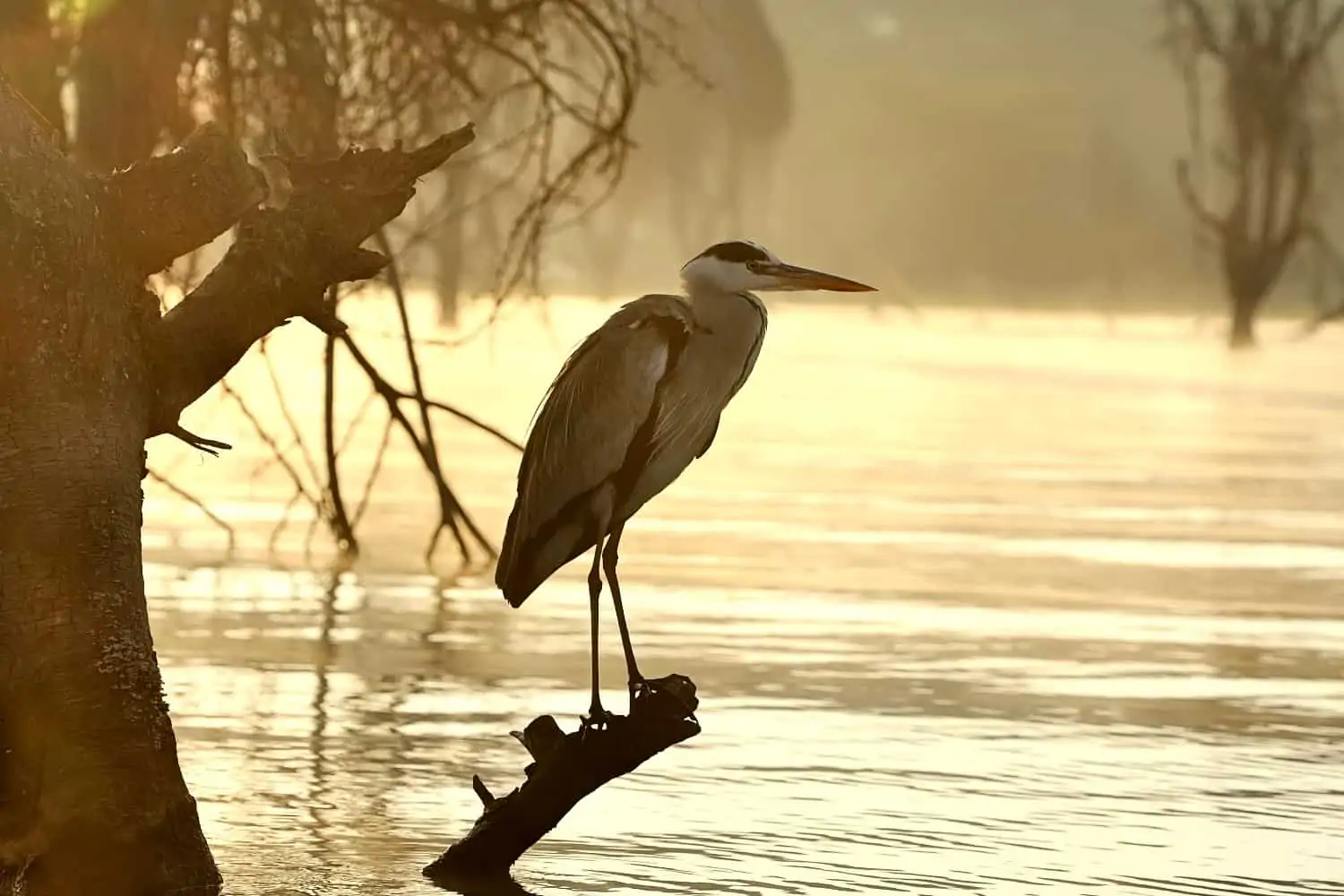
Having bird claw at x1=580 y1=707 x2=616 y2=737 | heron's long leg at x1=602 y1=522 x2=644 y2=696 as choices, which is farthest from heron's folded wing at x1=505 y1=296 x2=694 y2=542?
bird claw at x1=580 y1=707 x2=616 y2=737

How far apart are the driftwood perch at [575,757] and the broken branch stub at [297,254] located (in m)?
0.92

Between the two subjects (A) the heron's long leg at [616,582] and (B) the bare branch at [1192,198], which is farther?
(B) the bare branch at [1192,198]

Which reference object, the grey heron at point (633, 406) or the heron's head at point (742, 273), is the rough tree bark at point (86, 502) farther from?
the heron's head at point (742, 273)

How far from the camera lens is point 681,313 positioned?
6.39m

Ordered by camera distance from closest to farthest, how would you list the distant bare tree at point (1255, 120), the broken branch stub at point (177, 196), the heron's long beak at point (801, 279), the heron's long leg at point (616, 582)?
the broken branch stub at point (177, 196)
the heron's long beak at point (801, 279)
the heron's long leg at point (616, 582)
the distant bare tree at point (1255, 120)

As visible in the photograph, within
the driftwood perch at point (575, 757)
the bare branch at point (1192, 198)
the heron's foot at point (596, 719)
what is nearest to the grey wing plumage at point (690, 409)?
the heron's foot at point (596, 719)

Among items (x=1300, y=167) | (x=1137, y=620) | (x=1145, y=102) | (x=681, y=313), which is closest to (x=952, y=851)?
(x=681, y=313)

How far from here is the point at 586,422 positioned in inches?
248

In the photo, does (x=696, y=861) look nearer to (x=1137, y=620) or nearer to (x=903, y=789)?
(x=903, y=789)

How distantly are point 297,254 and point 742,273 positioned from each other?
3.90 ft

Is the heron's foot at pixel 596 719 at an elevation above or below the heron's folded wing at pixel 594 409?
below

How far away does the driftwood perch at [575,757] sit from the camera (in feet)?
18.2

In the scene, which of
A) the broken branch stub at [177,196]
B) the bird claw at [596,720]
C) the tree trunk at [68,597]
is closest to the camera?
the tree trunk at [68,597]

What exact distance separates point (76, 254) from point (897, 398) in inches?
822
